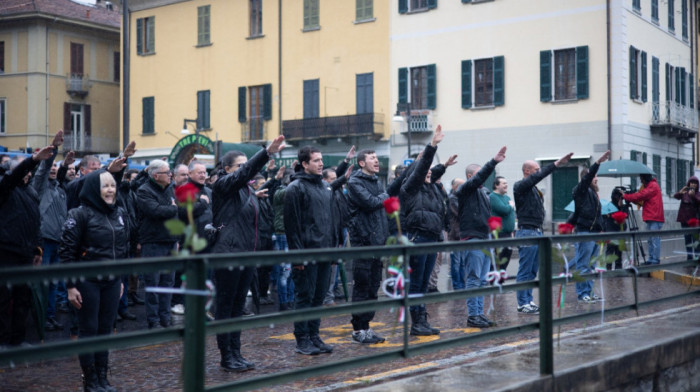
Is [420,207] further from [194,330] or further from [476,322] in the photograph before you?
[194,330]

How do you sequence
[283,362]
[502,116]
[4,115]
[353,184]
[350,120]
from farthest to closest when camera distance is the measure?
[4,115], [350,120], [502,116], [353,184], [283,362]

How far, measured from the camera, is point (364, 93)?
33500 mm

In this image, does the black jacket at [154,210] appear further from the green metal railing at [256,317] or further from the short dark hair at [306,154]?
the green metal railing at [256,317]

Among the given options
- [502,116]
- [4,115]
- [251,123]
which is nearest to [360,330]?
[502,116]

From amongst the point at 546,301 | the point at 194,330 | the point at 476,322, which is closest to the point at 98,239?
the point at 476,322

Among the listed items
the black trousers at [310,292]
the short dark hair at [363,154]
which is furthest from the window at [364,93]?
the black trousers at [310,292]

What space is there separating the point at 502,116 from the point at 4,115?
2536 cm

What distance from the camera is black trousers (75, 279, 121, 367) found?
18.7 feet

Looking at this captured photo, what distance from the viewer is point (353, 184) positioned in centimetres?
816

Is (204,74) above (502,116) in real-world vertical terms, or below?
above

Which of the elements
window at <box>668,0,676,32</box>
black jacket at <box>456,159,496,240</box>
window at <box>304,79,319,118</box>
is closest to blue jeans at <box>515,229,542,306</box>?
black jacket at <box>456,159,496,240</box>

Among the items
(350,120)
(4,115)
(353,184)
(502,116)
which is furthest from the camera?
(4,115)

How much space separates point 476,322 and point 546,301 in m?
0.46

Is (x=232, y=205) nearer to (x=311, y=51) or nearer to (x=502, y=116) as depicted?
(x=502, y=116)
